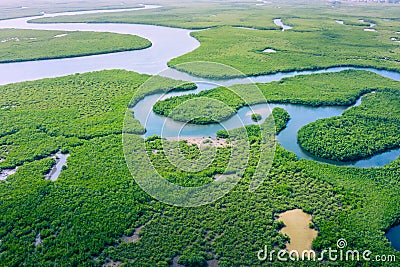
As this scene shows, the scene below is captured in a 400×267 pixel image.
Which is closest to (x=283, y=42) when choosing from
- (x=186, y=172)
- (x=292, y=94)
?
(x=292, y=94)

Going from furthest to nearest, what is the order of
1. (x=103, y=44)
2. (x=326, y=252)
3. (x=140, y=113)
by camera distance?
(x=103, y=44) → (x=140, y=113) → (x=326, y=252)

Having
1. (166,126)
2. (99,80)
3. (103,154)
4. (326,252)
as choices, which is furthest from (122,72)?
(326,252)

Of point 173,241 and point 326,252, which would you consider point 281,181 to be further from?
point 173,241

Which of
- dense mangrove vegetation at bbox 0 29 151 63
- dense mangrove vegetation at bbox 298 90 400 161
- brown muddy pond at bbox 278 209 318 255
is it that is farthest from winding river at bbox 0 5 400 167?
brown muddy pond at bbox 278 209 318 255

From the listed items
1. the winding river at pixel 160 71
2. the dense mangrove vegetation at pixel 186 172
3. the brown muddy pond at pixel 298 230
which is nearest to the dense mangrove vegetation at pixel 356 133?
the dense mangrove vegetation at pixel 186 172

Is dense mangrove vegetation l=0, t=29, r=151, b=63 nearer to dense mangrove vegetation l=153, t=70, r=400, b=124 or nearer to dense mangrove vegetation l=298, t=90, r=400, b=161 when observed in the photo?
dense mangrove vegetation l=153, t=70, r=400, b=124

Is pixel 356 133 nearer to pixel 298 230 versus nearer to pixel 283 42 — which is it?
pixel 298 230
